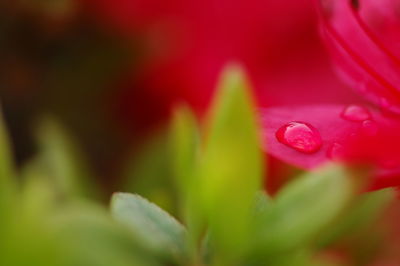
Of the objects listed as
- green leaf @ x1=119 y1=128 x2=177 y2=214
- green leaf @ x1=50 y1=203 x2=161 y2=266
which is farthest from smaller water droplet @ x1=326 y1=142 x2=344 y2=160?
green leaf @ x1=119 y1=128 x2=177 y2=214

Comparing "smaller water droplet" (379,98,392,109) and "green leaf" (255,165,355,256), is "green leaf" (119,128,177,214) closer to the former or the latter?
"smaller water droplet" (379,98,392,109)

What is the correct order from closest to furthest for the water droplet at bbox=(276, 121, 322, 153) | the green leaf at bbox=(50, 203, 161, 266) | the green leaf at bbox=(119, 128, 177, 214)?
the green leaf at bbox=(50, 203, 161, 266), the water droplet at bbox=(276, 121, 322, 153), the green leaf at bbox=(119, 128, 177, 214)

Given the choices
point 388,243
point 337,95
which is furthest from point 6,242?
point 337,95

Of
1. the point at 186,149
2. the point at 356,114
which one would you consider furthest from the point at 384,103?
the point at 186,149

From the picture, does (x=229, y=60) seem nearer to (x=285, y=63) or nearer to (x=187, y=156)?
(x=285, y=63)

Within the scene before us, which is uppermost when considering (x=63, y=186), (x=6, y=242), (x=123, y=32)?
(x=123, y=32)

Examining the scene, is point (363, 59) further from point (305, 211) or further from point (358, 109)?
point (305, 211)
